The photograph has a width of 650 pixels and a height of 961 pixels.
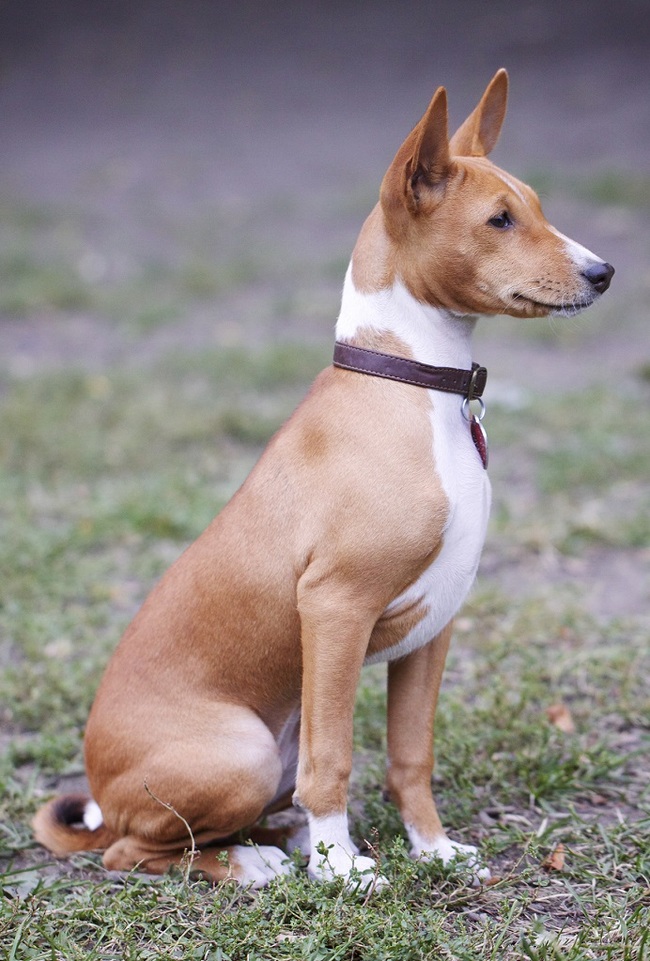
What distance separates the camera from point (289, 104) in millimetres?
15039

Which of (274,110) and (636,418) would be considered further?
(274,110)

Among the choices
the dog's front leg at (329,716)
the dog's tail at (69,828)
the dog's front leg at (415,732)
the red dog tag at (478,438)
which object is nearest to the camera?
the dog's front leg at (329,716)

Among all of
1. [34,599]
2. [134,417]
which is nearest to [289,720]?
[34,599]

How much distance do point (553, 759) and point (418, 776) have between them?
59cm

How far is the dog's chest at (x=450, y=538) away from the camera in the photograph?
2535mm

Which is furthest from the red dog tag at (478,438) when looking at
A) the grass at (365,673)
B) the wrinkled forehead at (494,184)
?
the grass at (365,673)

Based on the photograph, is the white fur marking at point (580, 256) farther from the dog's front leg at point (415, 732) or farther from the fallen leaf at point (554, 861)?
the fallen leaf at point (554, 861)

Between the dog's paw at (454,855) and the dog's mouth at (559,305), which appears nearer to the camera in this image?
the dog's mouth at (559,305)

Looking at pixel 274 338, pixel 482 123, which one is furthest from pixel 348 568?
pixel 274 338

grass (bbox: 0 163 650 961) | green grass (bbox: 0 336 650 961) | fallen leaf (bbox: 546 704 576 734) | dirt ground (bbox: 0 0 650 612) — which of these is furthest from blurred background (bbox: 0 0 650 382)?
fallen leaf (bbox: 546 704 576 734)

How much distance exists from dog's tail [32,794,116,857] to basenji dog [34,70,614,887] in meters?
0.11

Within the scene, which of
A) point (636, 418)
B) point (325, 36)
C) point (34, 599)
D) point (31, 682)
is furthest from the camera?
point (325, 36)

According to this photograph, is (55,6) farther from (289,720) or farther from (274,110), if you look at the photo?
(289,720)

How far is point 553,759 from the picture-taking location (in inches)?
125
